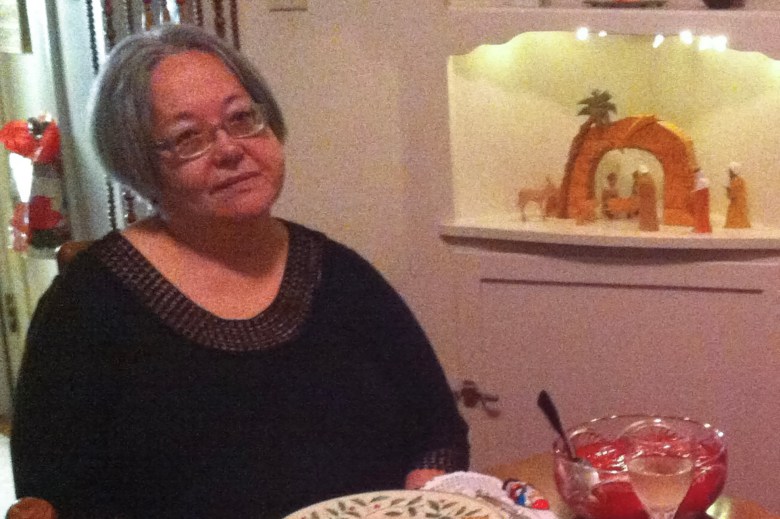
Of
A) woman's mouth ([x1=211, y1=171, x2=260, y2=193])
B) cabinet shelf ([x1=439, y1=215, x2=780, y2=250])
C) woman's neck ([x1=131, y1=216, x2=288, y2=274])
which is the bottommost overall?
cabinet shelf ([x1=439, y1=215, x2=780, y2=250])

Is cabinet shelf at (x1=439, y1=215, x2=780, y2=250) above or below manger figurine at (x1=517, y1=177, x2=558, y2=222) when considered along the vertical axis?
below

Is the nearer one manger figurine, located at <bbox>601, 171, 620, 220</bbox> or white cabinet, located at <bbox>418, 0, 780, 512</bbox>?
white cabinet, located at <bbox>418, 0, 780, 512</bbox>

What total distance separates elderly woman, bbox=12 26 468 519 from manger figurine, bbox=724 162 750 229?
0.84 meters

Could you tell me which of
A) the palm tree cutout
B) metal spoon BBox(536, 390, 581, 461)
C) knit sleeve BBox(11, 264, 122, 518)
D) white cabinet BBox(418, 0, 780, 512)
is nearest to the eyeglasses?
knit sleeve BBox(11, 264, 122, 518)

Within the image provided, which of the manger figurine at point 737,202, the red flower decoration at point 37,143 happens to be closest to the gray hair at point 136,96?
the manger figurine at point 737,202

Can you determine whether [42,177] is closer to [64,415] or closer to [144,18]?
[144,18]

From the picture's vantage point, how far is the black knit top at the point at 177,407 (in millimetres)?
1188

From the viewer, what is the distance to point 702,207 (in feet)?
6.08

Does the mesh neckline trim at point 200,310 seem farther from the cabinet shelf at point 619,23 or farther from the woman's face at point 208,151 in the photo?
the cabinet shelf at point 619,23

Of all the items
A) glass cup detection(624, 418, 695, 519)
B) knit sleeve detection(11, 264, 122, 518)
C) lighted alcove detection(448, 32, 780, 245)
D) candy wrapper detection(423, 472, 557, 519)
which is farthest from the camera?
lighted alcove detection(448, 32, 780, 245)

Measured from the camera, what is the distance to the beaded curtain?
1.96 meters

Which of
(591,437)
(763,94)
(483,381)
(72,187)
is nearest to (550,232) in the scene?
(483,381)

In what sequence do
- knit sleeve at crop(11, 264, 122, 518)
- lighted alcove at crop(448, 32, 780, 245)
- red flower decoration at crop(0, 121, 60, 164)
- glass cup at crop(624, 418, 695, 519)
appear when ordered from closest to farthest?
glass cup at crop(624, 418, 695, 519)
knit sleeve at crop(11, 264, 122, 518)
lighted alcove at crop(448, 32, 780, 245)
red flower decoration at crop(0, 121, 60, 164)

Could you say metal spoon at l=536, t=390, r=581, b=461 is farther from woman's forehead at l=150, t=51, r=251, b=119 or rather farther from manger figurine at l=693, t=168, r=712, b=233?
manger figurine at l=693, t=168, r=712, b=233
